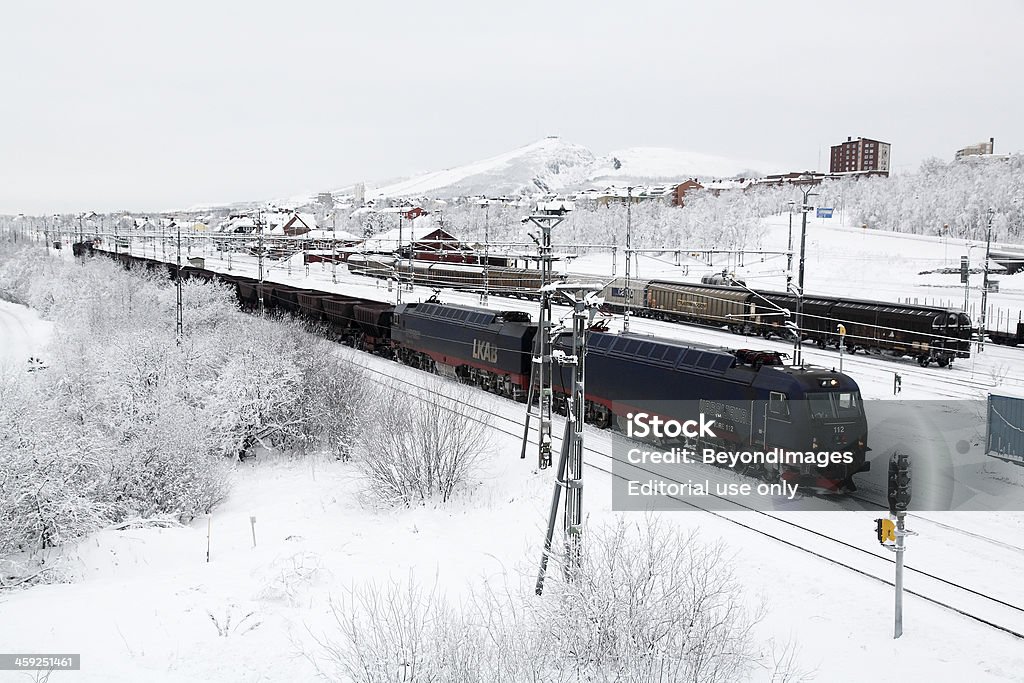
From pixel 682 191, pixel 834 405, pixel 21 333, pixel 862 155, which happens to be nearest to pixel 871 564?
pixel 834 405

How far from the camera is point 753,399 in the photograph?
64.8ft

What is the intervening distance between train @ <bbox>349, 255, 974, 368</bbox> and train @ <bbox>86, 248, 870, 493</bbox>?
185 inches

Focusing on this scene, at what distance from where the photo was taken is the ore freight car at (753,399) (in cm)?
1869

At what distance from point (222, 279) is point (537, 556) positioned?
5414cm

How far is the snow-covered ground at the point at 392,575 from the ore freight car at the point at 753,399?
64.3 inches

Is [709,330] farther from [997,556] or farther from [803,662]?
[803,662]

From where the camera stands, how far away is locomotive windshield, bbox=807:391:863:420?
60.8 ft

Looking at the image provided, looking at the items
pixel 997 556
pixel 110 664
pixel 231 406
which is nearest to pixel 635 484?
pixel 997 556

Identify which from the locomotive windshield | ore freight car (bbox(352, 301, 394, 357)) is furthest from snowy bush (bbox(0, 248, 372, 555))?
the locomotive windshield

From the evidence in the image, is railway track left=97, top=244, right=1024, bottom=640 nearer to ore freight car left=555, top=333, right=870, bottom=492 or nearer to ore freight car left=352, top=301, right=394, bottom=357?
ore freight car left=555, top=333, right=870, bottom=492

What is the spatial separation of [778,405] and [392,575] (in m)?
10.1

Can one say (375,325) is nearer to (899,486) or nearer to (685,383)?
(685,383)

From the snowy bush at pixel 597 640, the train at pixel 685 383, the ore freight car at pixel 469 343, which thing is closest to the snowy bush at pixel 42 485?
the snowy bush at pixel 597 640

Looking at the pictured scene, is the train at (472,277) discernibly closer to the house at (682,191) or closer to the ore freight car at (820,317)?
the ore freight car at (820,317)
